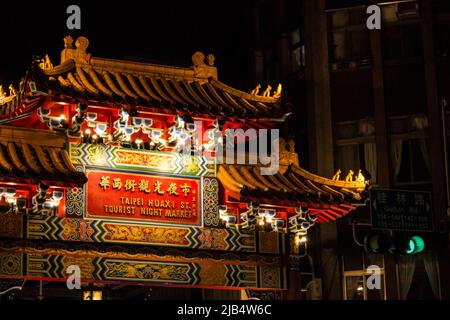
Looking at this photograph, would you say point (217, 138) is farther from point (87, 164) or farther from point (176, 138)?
point (87, 164)

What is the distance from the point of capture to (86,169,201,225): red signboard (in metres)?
19.7

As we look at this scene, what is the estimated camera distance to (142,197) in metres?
20.1

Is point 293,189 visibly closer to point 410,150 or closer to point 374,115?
point 410,150

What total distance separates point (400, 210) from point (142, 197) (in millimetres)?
6068

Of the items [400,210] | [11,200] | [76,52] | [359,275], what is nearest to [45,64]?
[76,52]

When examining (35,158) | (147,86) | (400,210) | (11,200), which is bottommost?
(400,210)

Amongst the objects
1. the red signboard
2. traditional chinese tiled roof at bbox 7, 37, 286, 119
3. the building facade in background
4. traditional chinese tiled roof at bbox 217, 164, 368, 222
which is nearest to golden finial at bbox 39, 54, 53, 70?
traditional chinese tiled roof at bbox 7, 37, 286, 119

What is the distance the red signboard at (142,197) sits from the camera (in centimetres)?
1969

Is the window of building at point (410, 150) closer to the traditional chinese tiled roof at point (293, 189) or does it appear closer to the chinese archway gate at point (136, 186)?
the traditional chinese tiled roof at point (293, 189)

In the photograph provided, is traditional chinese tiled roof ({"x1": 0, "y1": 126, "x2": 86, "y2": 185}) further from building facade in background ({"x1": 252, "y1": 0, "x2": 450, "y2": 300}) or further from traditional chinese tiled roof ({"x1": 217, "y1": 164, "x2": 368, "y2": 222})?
building facade in background ({"x1": 252, "y1": 0, "x2": 450, "y2": 300})

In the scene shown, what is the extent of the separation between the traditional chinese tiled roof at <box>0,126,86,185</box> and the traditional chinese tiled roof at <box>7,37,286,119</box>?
1323 mm

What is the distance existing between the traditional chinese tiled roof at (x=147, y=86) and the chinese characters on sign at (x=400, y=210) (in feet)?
10.1

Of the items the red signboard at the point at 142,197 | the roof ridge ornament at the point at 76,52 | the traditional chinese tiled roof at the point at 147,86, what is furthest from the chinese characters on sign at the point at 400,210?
the roof ridge ornament at the point at 76,52
